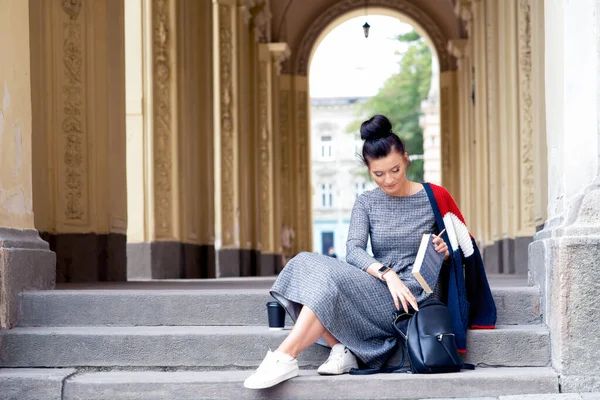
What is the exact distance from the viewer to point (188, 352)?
5.23m

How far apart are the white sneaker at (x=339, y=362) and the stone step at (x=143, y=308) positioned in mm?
732

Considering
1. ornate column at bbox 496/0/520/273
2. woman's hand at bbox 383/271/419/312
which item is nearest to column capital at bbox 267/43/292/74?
ornate column at bbox 496/0/520/273

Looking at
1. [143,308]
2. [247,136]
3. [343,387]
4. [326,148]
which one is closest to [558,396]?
[343,387]

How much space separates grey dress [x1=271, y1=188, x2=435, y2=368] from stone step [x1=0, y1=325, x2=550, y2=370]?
0.29m

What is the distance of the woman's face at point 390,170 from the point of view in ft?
16.4

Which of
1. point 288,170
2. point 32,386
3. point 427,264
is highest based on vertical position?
point 288,170

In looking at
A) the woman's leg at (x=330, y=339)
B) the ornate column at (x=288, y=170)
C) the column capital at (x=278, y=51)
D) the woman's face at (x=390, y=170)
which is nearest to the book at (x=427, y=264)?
the woman's face at (x=390, y=170)

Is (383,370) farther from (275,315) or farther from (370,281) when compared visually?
(275,315)

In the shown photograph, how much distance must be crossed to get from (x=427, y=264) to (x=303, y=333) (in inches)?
28.5

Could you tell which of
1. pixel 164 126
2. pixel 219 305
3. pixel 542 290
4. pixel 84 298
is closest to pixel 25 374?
pixel 84 298

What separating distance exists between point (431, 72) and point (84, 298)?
3373cm

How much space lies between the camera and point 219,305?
219 inches

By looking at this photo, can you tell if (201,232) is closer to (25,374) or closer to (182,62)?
(182,62)

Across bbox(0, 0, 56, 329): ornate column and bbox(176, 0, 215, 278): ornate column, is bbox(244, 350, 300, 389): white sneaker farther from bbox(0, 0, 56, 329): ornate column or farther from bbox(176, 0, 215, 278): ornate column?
bbox(176, 0, 215, 278): ornate column
